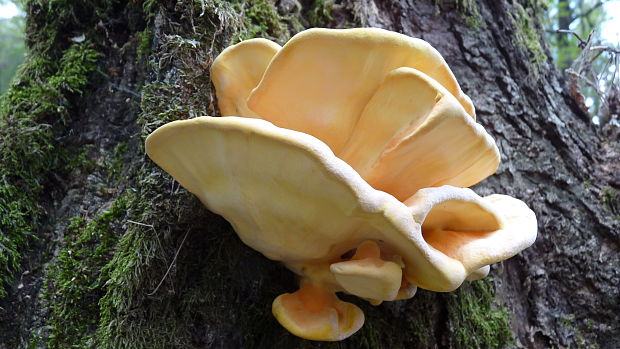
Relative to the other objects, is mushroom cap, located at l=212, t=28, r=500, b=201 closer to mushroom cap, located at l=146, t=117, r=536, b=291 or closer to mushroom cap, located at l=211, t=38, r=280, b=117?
mushroom cap, located at l=211, t=38, r=280, b=117

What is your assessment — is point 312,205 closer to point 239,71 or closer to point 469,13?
point 239,71

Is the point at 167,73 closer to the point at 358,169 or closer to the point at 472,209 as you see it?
the point at 358,169

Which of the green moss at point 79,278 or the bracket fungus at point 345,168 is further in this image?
the green moss at point 79,278

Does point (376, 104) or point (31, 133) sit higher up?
point (376, 104)

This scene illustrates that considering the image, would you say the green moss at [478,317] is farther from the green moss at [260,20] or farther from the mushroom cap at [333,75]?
the green moss at [260,20]

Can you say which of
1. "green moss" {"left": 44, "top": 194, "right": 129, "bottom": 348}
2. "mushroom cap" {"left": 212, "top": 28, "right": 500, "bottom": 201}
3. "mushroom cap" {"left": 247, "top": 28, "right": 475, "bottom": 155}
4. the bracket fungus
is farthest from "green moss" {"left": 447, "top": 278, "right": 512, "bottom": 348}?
"green moss" {"left": 44, "top": 194, "right": 129, "bottom": 348}

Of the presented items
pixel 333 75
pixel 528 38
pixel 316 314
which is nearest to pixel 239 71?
pixel 333 75

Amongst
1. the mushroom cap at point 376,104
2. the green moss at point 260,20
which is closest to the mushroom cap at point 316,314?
the mushroom cap at point 376,104
